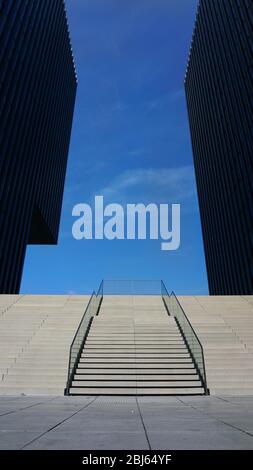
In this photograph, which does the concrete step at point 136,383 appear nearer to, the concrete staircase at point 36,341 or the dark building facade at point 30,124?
the concrete staircase at point 36,341

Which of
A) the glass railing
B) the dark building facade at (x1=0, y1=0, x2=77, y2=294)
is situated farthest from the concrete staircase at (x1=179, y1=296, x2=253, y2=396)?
the dark building facade at (x1=0, y1=0, x2=77, y2=294)

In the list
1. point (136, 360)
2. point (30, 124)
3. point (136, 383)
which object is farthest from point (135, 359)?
point (30, 124)

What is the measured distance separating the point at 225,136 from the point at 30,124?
83.3 ft

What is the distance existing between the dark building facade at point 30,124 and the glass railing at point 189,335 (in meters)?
24.7

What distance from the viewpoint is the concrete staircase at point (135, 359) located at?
10547 millimetres

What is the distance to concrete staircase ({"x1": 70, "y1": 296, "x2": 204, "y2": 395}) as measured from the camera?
1055 centimetres

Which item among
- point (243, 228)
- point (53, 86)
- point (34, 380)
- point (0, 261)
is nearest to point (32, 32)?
point (53, 86)

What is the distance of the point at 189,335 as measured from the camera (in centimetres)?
1357

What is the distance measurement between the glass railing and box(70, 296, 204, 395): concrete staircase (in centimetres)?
20

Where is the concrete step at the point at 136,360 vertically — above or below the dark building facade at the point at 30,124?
below

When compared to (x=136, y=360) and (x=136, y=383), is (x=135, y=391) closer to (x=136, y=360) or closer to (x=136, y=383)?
(x=136, y=383)

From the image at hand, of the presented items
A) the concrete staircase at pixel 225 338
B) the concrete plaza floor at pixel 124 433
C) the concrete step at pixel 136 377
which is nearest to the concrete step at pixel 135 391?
the concrete step at pixel 136 377

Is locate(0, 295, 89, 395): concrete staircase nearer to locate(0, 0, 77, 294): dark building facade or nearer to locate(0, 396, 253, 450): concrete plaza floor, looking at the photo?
locate(0, 396, 253, 450): concrete plaza floor

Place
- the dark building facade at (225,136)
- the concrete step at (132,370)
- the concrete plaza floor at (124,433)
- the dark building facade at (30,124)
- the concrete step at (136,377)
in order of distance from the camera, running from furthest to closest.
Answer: the dark building facade at (30,124)
the dark building facade at (225,136)
the concrete step at (132,370)
the concrete step at (136,377)
the concrete plaza floor at (124,433)
